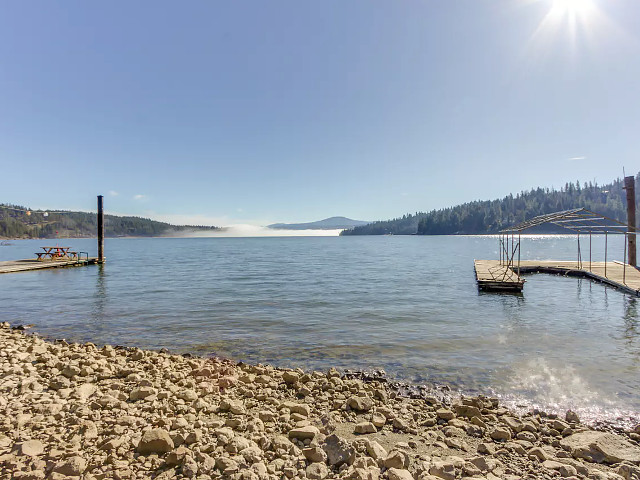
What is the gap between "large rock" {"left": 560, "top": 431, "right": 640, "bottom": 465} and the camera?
16.5 feet

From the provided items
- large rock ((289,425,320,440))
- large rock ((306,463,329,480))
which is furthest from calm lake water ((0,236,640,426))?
large rock ((306,463,329,480))

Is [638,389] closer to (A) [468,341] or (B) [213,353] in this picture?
(A) [468,341]

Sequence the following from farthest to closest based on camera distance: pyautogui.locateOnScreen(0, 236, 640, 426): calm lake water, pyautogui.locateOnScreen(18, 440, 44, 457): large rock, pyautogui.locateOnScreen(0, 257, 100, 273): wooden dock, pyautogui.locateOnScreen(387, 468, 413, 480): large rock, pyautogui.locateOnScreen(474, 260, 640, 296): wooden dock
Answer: pyautogui.locateOnScreen(0, 257, 100, 273): wooden dock
pyautogui.locateOnScreen(474, 260, 640, 296): wooden dock
pyautogui.locateOnScreen(0, 236, 640, 426): calm lake water
pyautogui.locateOnScreen(18, 440, 44, 457): large rock
pyautogui.locateOnScreen(387, 468, 413, 480): large rock

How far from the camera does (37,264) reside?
35.6m

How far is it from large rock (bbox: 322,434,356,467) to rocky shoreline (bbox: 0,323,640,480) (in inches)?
0.6

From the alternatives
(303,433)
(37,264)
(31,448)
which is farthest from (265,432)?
(37,264)

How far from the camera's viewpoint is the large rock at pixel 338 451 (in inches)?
178

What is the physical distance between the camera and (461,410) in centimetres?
649

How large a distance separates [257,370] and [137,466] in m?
4.42

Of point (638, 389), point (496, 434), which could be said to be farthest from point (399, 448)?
point (638, 389)

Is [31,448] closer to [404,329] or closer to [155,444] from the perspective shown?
[155,444]

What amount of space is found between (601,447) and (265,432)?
212 inches

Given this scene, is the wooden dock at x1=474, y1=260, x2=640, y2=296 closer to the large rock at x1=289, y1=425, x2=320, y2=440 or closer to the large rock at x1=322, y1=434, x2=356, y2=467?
the large rock at x1=289, y1=425, x2=320, y2=440

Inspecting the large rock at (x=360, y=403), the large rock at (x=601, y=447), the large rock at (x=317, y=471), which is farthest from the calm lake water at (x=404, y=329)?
the large rock at (x=317, y=471)
